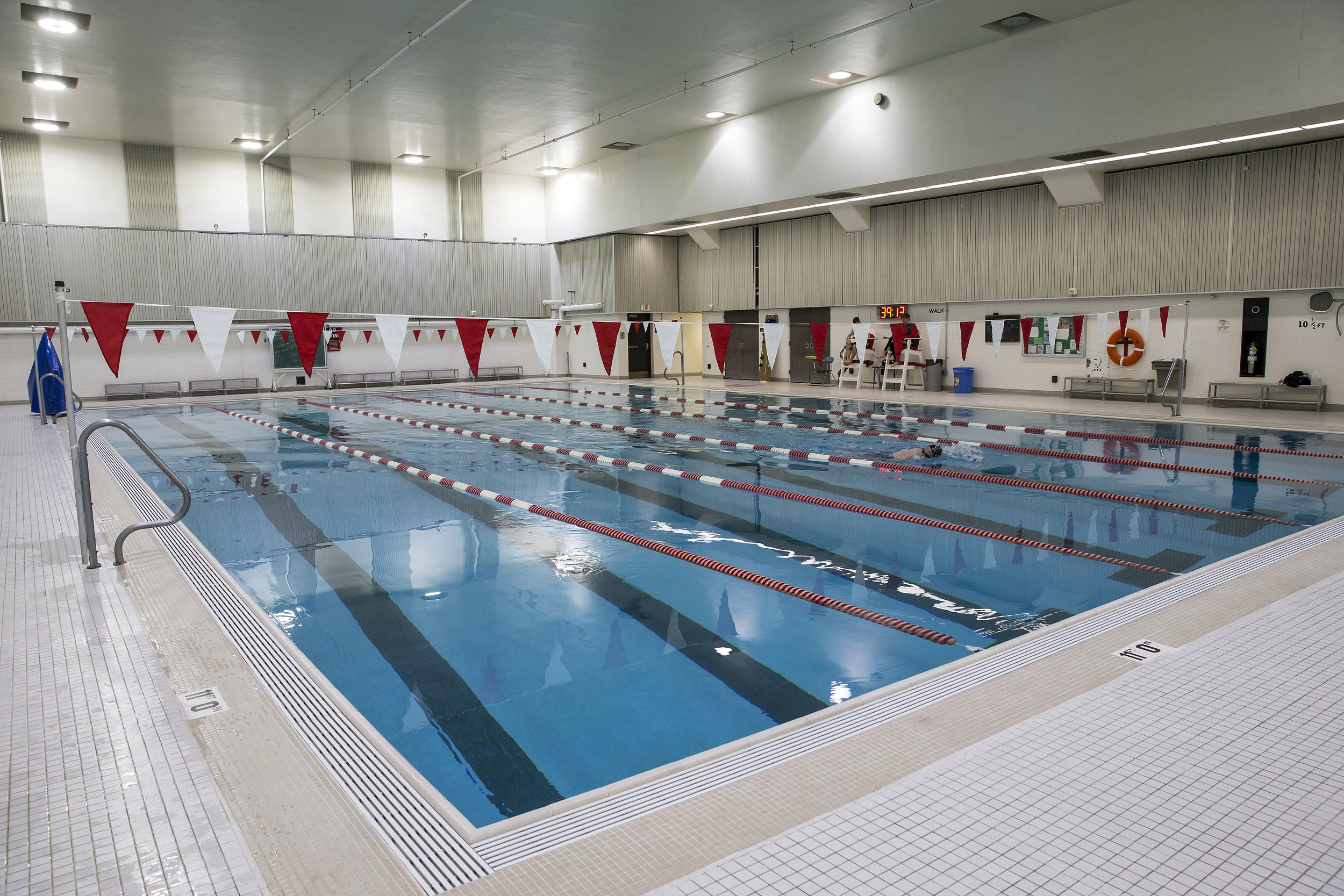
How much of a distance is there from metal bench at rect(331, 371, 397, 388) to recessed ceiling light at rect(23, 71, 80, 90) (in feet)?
27.7

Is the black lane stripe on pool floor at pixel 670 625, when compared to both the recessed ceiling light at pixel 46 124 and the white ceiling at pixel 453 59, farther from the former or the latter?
the recessed ceiling light at pixel 46 124

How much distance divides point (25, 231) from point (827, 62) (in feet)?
54.0

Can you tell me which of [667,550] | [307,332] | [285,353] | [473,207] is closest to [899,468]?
[667,550]

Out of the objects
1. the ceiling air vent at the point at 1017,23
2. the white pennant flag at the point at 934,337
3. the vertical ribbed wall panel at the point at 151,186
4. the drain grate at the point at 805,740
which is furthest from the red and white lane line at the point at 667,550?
the vertical ribbed wall panel at the point at 151,186

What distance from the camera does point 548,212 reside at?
2383 cm

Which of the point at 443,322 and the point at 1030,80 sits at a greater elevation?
the point at 1030,80

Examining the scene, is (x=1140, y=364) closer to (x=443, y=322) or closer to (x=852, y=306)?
(x=852, y=306)

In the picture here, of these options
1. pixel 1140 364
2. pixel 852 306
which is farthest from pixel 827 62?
pixel 1140 364

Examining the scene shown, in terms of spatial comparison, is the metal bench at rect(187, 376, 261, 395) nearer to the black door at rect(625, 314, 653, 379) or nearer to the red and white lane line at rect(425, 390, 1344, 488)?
the red and white lane line at rect(425, 390, 1344, 488)

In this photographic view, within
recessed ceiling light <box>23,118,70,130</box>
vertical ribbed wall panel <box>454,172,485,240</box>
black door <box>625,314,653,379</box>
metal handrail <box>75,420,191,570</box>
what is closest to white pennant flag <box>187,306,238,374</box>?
metal handrail <box>75,420,191,570</box>

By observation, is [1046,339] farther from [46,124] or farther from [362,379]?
[46,124]

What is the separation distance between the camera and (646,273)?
72.0 ft

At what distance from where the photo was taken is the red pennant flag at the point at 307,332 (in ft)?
29.2

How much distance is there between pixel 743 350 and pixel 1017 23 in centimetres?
1084
